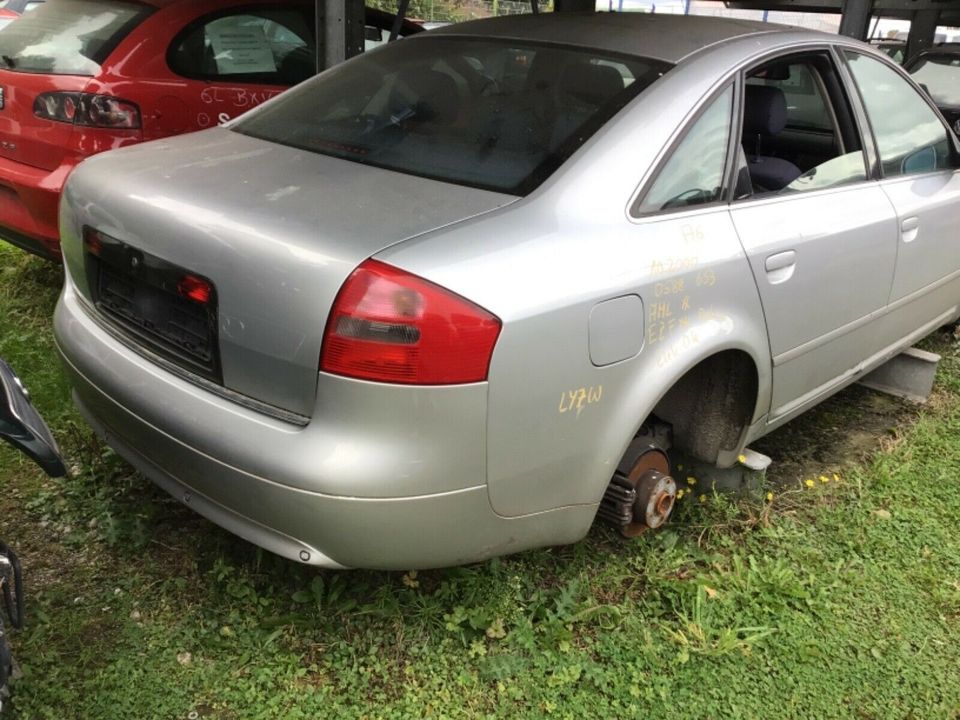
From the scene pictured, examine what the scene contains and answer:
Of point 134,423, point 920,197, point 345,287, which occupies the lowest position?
point 134,423

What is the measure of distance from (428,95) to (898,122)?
190 cm

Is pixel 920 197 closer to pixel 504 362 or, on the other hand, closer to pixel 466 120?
pixel 466 120

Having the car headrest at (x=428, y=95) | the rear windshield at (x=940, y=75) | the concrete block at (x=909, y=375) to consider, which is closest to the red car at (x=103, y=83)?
the car headrest at (x=428, y=95)

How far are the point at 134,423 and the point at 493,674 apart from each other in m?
1.11

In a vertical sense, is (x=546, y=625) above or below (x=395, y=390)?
below

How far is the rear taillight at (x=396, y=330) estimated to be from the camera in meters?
1.77

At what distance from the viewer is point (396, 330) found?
1777mm

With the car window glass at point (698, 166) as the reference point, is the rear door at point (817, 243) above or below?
below

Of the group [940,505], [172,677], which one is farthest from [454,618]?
[940,505]

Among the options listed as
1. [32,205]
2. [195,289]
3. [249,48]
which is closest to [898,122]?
[195,289]

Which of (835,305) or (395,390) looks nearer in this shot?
(395,390)

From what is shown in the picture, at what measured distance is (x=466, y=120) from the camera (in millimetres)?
2467

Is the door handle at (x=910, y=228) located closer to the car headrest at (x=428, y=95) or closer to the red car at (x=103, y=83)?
the car headrest at (x=428, y=95)

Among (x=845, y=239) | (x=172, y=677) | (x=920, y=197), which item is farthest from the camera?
(x=920, y=197)
